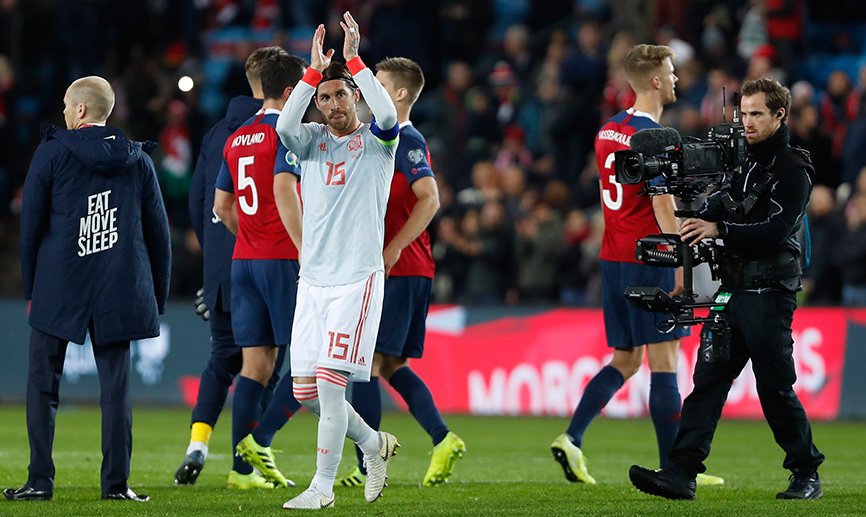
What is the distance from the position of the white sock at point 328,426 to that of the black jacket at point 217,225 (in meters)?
2.13

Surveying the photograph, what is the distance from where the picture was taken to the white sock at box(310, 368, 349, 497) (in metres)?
7.98

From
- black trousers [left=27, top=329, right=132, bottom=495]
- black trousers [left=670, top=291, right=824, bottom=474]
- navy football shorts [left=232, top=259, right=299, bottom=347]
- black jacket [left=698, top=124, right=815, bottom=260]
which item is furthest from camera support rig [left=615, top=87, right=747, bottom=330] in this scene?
black trousers [left=27, top=329, right=132, bottom=495]

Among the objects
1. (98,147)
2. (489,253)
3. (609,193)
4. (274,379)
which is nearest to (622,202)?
(609,193)

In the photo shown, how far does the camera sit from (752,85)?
8586 mm

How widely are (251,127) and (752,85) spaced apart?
3.03 m

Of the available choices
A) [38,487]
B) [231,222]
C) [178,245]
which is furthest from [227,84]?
[38,487]

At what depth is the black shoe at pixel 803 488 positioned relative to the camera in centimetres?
852

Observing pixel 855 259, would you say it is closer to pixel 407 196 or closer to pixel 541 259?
pixel 541 259

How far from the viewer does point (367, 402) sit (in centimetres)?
962

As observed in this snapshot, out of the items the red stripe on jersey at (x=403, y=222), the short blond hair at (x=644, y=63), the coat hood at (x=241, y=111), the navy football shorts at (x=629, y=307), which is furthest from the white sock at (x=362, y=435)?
the short blond hair at (x=644, y=63)

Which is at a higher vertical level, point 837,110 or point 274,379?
point 837,110

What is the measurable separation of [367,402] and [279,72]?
209 cm

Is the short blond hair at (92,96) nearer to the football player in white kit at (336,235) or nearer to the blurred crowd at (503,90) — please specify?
the football player in white kit at (336,235)

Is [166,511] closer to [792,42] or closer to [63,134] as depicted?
[63,134]
